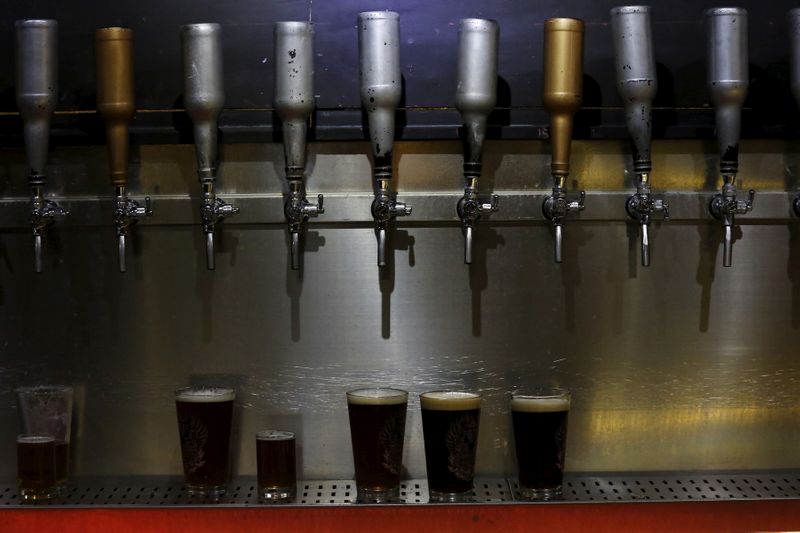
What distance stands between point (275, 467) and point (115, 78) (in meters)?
0.69

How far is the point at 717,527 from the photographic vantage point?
5.84 ft

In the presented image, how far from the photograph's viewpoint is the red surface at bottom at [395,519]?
5.80ft

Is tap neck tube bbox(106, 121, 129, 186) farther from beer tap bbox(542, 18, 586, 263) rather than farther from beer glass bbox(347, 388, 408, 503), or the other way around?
beer tap bbox(542, 18, 586, 263)

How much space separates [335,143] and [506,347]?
1.56 feet

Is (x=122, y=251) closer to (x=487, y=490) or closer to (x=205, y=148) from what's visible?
(x=205, y=148)

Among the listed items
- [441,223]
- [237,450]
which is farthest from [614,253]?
[237,450]

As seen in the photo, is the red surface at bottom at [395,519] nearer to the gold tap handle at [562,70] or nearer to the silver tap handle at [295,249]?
the silver tap handle at [295,249]

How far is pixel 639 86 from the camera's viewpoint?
1.90 m

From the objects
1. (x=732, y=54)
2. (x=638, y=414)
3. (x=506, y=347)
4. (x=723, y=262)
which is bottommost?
(x=638, y=414)

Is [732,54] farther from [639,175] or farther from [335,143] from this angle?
[335,143]

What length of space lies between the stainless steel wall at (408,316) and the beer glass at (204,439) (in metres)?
0.17

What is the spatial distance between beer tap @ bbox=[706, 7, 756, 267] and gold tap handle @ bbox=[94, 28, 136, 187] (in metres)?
0.97

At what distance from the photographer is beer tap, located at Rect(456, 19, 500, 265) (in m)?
1.88

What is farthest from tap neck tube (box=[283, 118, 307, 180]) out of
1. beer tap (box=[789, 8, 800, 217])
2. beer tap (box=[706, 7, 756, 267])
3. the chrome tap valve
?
beer tap (box=[789, 8, 800, 217])
